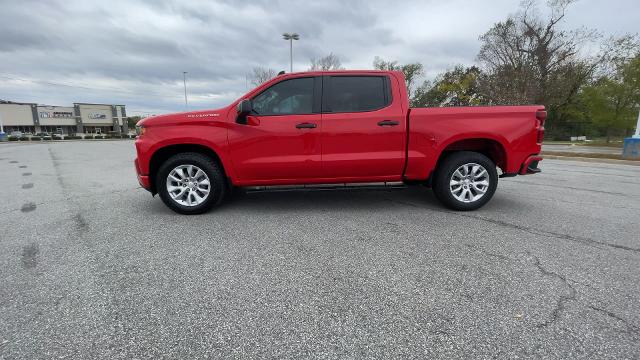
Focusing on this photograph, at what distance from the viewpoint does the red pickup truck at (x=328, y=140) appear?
419cm

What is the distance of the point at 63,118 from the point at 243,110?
8999 centimetres

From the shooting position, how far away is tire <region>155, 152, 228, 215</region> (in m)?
4.24

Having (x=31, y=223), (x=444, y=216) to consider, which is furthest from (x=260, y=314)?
(x=31, y=223)

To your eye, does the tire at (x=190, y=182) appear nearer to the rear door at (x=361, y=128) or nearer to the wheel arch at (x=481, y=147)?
the rear door at (x=361, y=128)

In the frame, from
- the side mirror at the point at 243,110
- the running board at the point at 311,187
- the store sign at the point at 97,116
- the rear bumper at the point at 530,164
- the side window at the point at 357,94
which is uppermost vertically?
the store sign at the point at 97,116

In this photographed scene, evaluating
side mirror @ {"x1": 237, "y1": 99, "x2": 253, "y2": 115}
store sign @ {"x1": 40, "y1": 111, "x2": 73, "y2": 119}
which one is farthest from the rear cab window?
store sign @ {"x1": 40, "y1": 111, "x2": 73, "y2": 119}

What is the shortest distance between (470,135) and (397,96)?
3.58 feet

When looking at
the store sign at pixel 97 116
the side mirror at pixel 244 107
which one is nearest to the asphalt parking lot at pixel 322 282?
the side mirror at pixel 244 107

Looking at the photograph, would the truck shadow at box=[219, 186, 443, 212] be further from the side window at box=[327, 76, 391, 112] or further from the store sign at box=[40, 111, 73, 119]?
the store sign at box=[40, 111, 73, 119]

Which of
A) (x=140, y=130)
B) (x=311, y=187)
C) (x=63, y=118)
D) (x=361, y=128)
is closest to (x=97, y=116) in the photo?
(x=63, y=118)

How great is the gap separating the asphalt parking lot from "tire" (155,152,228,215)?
0.22m

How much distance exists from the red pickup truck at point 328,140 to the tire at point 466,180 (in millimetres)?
14

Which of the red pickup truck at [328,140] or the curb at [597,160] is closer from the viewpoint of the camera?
the red pickup truck at [328,140]

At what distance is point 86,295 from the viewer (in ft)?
7.72
